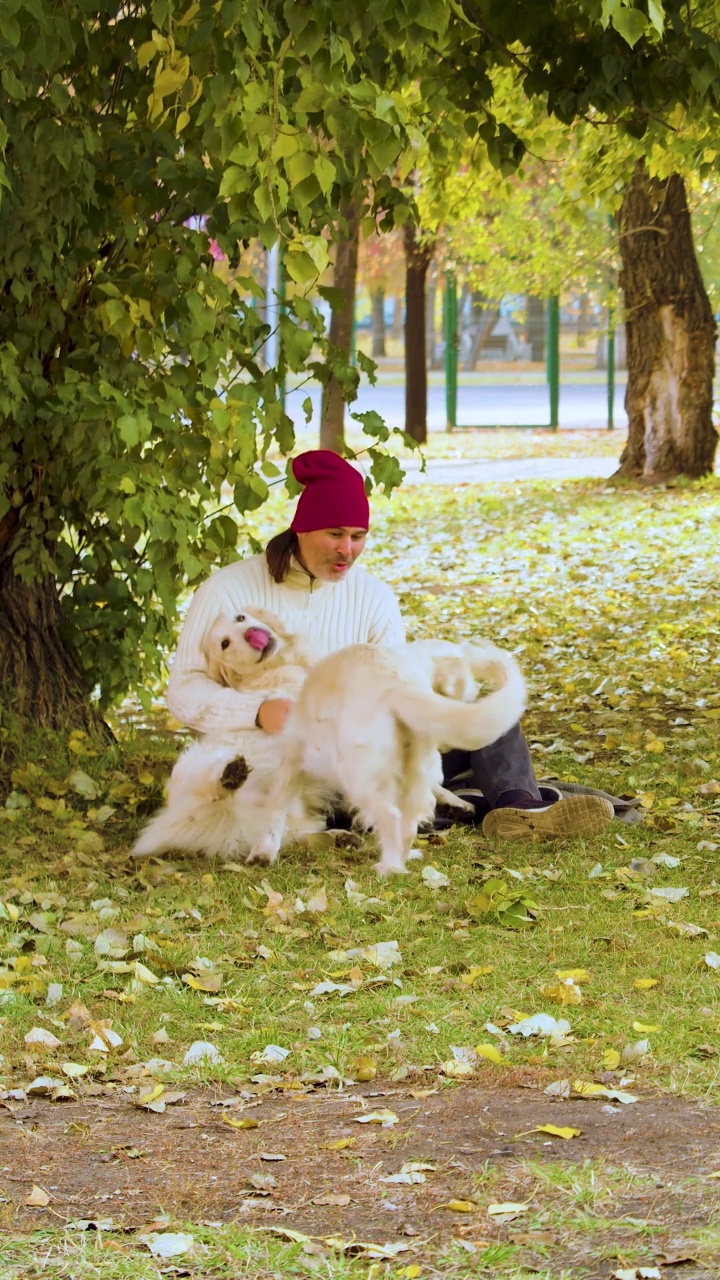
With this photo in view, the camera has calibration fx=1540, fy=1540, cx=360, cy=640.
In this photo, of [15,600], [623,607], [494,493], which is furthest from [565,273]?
[15,600]

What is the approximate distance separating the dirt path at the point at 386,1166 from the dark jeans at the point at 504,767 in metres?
2.13

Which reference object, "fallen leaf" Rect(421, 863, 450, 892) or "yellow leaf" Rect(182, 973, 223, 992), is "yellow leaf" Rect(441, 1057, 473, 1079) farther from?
"fallen leaf" Rect(421, 863, 450, 892)

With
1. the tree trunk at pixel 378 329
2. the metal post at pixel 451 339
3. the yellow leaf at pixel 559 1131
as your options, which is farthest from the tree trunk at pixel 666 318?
the tree trunk at pixel 378 329

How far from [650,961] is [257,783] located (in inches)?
58.8

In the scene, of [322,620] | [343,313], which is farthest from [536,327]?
[322,620]

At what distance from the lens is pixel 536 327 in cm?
3072

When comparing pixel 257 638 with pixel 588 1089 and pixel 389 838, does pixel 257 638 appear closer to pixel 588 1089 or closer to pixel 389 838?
pixel 389 838

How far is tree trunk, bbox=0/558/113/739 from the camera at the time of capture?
6.58 meters

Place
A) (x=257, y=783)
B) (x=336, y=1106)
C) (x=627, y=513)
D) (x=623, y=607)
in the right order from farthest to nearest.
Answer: (x=627, y=513), (x=623, y=607), (x=257, y=783), (x=336, y=1106)

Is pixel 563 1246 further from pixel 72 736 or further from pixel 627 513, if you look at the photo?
pixel 627 513

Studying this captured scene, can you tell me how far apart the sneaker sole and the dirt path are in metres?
2.01

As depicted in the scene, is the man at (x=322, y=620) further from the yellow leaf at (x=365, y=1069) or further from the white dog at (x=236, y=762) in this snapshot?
the yellow leaf at (x=365, y=1069)

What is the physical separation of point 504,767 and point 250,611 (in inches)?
43.0

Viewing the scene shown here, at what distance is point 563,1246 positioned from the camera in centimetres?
271
